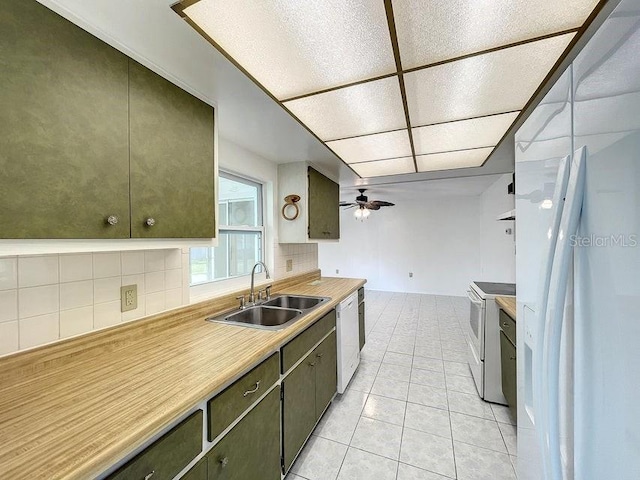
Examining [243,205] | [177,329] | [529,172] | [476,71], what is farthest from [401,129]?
[177,329]

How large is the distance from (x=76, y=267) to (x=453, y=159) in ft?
9.26

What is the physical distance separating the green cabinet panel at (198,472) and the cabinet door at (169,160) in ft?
2.78

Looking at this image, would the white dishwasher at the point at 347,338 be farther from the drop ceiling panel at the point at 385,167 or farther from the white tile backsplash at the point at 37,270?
the white tile backsplash at the point at 37,270

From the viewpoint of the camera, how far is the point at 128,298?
4.46ft

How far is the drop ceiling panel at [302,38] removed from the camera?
895 mm

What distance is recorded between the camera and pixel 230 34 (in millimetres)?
1015

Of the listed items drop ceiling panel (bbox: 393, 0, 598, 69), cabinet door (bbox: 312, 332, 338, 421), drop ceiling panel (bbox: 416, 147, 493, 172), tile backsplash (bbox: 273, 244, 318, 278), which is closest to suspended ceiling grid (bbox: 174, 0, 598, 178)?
drop ceiling panel (bbox: 393, 0, 598, 69)

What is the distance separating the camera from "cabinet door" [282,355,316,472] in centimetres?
143

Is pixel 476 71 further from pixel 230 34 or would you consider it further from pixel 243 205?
pixel 243 205

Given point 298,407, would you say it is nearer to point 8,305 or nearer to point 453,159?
point 8,305

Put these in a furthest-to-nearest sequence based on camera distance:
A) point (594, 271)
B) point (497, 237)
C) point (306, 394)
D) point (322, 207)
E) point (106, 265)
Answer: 1. point (497, 237)
2. point (322, 207)
3. point (306, 394)
4. point (106, 265)
5. point (594, 271)

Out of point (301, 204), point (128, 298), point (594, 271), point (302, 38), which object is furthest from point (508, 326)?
point (128, 298)

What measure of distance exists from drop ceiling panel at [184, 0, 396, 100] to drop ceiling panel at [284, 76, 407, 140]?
11 centimetres

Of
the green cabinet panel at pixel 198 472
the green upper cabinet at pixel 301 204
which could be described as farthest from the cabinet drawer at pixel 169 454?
the green upper cabinet at pixel 301 204
